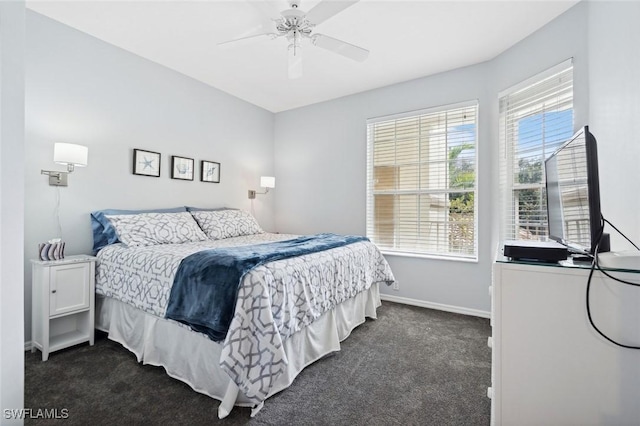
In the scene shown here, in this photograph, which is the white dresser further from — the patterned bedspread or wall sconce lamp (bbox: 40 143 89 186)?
wall sconce lamp (bbox: 40 143 89 186)

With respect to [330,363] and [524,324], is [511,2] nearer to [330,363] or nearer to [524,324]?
[524,324]

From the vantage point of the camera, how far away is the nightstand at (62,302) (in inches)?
83.7

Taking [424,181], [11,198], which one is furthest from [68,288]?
[424,181]

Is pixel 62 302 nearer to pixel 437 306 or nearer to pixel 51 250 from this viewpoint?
pixel 51 250

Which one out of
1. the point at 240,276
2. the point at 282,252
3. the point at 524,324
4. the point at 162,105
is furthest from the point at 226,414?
the point at 162,105

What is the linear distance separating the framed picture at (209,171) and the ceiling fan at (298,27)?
5.53 ft

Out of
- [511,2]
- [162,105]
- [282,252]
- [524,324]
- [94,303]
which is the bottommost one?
[94,303]

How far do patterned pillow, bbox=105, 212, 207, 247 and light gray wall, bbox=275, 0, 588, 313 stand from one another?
5.81ft

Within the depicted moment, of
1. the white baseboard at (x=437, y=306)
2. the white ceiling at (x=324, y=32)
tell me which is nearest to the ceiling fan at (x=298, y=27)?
the white ceiling at (x=324, y=32)

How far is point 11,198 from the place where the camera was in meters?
0.93

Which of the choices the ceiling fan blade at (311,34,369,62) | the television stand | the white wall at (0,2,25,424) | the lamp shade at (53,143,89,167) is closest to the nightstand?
the lamp shade at (53,143,89,167)

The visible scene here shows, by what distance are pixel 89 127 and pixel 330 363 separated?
2.87 metres

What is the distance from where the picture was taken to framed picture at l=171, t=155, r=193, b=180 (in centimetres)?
331

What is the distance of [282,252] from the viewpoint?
6.53 ft
